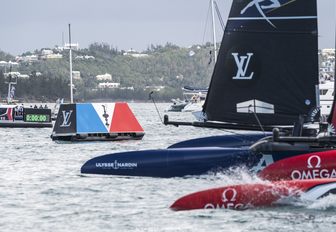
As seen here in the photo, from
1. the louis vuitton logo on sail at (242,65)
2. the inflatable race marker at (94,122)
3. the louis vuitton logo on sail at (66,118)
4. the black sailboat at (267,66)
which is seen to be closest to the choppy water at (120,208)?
the black sailboat at (267,66)

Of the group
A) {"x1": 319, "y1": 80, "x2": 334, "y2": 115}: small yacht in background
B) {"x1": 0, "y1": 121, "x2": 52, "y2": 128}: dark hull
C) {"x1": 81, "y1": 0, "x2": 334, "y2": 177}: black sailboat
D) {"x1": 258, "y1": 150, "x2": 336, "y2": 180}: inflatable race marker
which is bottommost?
{"x1": 0, "y1": 121, "x2": 52, "y2": 128}: dark hull

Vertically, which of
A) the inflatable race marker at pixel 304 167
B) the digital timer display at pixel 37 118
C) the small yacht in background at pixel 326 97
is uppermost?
the inflatable race marker at pixel 304 167

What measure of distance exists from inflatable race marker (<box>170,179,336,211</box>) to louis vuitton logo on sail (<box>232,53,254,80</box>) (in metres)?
3.47

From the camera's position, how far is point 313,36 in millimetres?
17453

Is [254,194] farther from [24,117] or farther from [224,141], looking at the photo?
[24,117]

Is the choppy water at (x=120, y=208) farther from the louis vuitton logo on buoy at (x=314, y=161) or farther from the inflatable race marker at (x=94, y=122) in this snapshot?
the inflatable race marker at (x=94, y=122)

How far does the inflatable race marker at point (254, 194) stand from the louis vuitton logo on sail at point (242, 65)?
137 inches

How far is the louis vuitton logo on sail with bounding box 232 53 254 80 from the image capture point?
17828 millimetres

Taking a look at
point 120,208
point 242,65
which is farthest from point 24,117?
point 120,208

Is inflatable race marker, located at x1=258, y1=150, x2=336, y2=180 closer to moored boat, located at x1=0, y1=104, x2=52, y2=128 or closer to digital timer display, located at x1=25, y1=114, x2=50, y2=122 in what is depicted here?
moored boat, located at x1=0, y1=104, x2=52, y2=128

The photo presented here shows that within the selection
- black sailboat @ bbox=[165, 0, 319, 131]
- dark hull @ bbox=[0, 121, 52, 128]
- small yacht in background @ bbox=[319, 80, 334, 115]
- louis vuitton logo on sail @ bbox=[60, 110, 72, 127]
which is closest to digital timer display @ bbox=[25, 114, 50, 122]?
dark hull @ bbox=[0, 121, 52, 128]

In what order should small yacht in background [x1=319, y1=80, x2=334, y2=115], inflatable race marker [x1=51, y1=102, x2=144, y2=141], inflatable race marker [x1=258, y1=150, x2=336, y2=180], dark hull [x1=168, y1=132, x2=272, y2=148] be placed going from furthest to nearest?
small yacht in background [x1=319, y1=80, x2=334, y2=115], inflatable race marker [x1=51, y1=102, x2=144, y2=141], dark hull [x1=168, y1=132, x2=272, y2=148], inflatable race marker [x1=258, y1=150, x2=336, y2=180]

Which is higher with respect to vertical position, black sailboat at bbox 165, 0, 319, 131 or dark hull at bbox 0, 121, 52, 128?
black sailboat at bbox 165, 0, 319, 131

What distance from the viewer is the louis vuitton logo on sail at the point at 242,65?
58.5 feet
